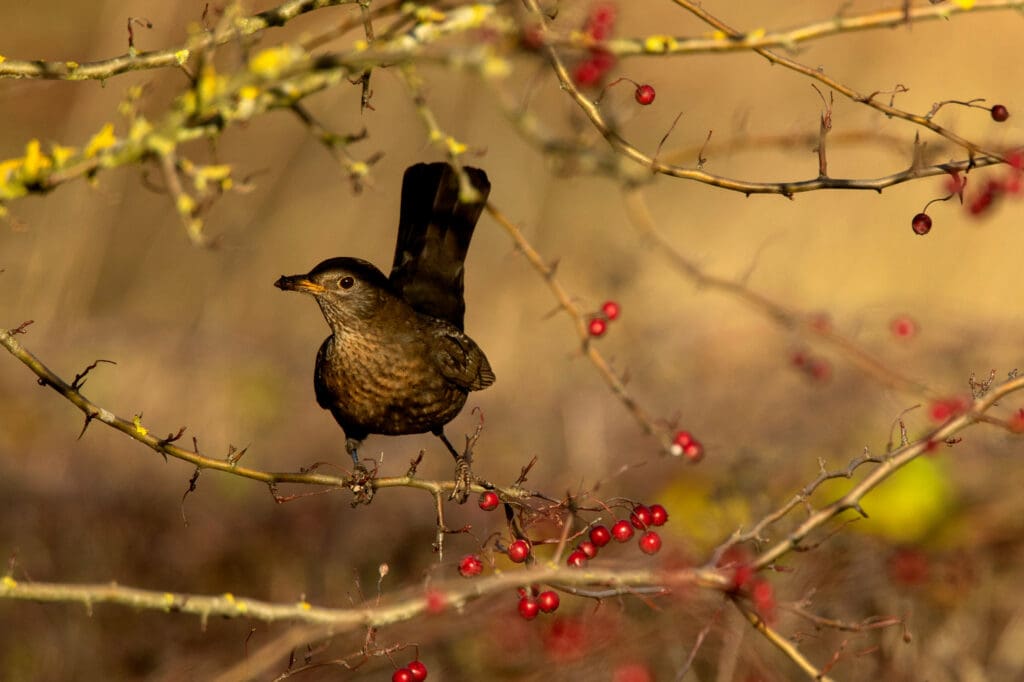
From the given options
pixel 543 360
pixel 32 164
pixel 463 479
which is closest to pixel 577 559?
pixel 463 479

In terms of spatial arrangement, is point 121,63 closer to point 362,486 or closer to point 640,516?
point 362,486

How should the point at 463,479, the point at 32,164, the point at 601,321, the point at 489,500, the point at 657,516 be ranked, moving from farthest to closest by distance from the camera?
the point at 601,321, the point at 463,479, the point at 657,516, the point at 489,500, the point at 32,164

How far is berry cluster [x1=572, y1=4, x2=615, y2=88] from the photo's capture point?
2.87 m

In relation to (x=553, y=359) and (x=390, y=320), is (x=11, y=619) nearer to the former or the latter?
(x=390, y=320)

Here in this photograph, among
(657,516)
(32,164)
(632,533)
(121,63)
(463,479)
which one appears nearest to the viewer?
(32,164)

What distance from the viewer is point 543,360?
9.21 meters

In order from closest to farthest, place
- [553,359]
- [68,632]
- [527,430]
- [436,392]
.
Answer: [436,392], [68,632], [527,430], [553,359]

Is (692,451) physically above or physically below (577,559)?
above

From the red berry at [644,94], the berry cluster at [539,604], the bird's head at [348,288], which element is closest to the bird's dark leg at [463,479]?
the berry cluster at [539,604]

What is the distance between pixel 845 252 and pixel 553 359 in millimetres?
2725

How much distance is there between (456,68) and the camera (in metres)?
1.71

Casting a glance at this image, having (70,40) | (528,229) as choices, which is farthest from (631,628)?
(70,40)

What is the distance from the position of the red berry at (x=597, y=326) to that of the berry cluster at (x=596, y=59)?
2.34 feet

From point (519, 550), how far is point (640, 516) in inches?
13.3
